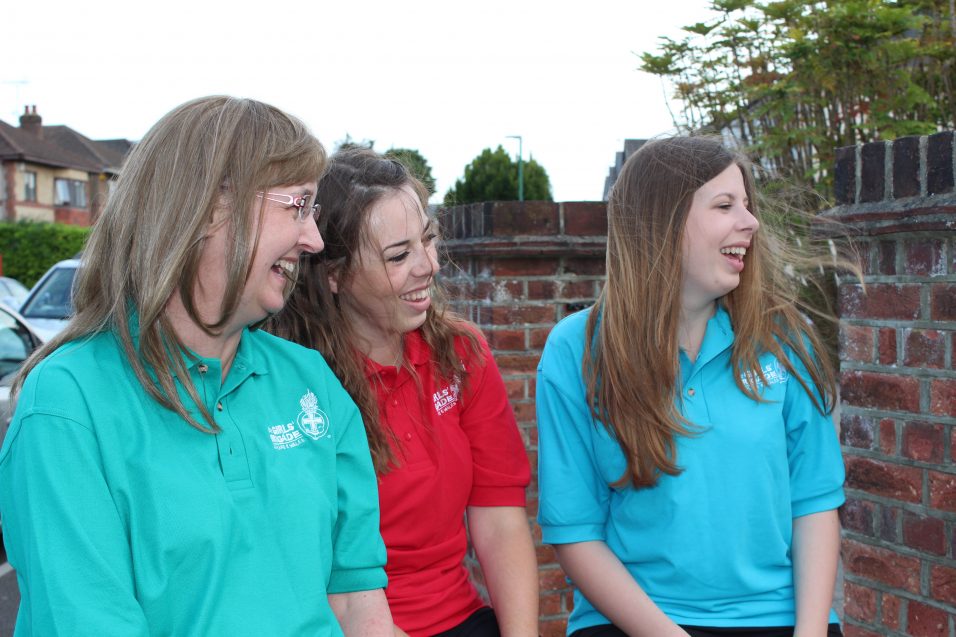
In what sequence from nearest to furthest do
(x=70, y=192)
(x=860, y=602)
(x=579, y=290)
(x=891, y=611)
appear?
(x=891, y=611) → (x=860, y=602) → (x=579, y=290) → (x=70, y=192)

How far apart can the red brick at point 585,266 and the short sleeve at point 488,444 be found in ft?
4.36

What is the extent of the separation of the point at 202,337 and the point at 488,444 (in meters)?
0.94

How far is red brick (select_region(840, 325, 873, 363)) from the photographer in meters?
2.64

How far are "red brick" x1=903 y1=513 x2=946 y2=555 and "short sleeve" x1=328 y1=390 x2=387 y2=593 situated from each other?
56.8 inches

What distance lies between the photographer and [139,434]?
1.68 m

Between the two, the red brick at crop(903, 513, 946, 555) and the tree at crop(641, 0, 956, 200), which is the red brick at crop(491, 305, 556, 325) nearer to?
the red brick at crop(903, 513, 946, 555)

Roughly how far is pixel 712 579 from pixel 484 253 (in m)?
1.84

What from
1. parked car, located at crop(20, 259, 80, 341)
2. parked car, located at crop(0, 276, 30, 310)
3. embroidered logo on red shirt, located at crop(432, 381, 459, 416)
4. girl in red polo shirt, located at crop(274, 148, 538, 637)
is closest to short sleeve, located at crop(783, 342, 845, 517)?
girl in red polo shirt, located at crop(274, 148, 538, 637)

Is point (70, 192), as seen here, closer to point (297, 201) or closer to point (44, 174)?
point (44, 174)

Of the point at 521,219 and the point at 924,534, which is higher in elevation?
the point at 521,219

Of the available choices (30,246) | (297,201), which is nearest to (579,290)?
(297,201)

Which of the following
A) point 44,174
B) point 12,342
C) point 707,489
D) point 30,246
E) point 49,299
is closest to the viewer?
point 707,489

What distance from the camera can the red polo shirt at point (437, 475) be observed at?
7.73 ft

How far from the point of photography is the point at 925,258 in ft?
8.05
